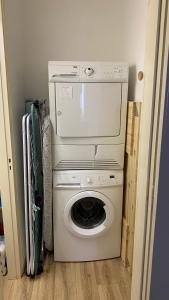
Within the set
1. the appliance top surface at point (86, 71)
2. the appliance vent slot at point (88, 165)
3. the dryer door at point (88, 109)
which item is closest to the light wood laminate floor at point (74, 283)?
the appliance vent slot at point (88, 165)

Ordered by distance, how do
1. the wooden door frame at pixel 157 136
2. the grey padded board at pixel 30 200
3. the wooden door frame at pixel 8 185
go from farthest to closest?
1. the grey padded board at pixel 30 200
2. the wooden door frame at pixel 8 185
3. the wooden door frame at pixel 157 136

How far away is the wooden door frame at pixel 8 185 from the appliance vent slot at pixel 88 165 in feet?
1.38

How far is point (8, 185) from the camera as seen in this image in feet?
5.54

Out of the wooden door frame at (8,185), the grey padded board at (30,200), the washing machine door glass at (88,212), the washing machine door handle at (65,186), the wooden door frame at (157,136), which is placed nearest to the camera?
the wooden door frame at (157,136)

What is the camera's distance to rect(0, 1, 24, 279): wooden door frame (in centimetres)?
153

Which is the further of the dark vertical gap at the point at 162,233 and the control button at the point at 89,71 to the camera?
A: the control button at the point at 89,71

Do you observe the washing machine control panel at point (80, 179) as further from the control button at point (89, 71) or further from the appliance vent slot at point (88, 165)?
the control button at point (89, 71)

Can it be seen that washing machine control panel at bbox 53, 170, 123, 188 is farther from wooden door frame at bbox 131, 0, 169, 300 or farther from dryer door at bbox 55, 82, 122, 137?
wooden door frame at bbox 131, 0, 169, 300

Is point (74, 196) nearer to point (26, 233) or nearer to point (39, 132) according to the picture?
point (26, 233)

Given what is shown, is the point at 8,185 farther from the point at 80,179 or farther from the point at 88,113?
the point at 88,113

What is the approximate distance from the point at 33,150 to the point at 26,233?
2.26ft

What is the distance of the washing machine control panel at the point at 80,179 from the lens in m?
1.90

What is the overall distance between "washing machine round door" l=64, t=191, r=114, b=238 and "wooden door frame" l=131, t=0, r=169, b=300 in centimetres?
84

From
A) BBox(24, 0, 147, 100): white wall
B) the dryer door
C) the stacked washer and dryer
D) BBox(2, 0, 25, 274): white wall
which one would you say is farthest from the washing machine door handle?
BBox(24, 0, 147, 100): white wall
